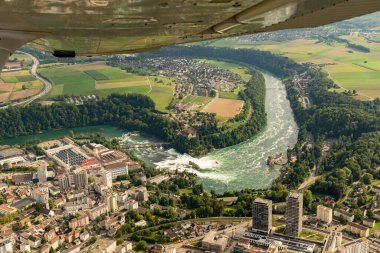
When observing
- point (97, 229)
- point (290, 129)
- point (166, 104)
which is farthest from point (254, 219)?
point (166, 104)

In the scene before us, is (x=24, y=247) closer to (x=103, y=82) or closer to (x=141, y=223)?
(x=141, y=223)

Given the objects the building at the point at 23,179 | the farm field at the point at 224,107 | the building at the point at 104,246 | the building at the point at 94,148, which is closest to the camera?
the building at the point at 104,246

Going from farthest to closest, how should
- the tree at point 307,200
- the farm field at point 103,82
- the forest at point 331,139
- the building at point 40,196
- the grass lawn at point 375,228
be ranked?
the farm field at point 103,82, the forest at point 331,139, the building at point 40,196, the tree at point 307,200, the grass lawn at point 375,228

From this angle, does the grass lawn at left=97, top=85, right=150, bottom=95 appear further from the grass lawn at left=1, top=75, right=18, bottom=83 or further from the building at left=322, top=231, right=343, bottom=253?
the building at left=322, top=231, right=343, bottom=253

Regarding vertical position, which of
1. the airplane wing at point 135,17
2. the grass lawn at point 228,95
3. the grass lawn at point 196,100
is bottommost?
the grass lawn at point 196,100

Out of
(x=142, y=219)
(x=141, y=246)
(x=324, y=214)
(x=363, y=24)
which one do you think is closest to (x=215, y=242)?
(x=141, y=246)

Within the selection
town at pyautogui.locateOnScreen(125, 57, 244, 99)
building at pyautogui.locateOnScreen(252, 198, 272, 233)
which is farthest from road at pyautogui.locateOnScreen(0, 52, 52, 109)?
building at pyautogui.locateOnScreen(252, 198, 272, 233)

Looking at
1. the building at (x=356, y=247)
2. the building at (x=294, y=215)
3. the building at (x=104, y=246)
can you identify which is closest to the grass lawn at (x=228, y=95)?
the building at (x=294, y=215)

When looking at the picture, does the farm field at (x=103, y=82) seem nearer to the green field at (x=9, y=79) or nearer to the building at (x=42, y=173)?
the green field at (x=9, y=79)
